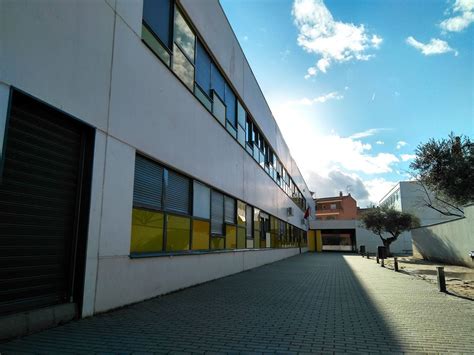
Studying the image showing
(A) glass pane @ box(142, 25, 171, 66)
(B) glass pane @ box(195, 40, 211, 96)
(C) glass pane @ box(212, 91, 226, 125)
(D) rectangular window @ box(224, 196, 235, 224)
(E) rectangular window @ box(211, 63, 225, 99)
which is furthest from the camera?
(D) rectangular window @ box(224, 196, 235, 224)

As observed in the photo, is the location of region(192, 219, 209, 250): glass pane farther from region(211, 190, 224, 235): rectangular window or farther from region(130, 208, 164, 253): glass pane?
region(130, 208, 164, 253): glass pane

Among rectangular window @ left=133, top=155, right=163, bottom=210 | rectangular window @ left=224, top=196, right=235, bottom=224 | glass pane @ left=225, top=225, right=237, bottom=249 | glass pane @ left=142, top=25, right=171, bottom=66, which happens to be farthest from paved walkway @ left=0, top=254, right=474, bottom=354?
glass pane @ left=142, top=25, right=171, bottom=66

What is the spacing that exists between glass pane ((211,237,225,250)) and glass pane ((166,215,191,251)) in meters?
2.08

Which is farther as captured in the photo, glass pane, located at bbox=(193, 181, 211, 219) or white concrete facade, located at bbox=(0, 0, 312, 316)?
glass pane, located at bbox=(193, 181, 211, 219)

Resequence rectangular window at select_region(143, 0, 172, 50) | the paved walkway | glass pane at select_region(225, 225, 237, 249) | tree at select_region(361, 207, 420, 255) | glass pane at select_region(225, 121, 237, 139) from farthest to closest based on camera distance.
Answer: tree at select_region(361, 207, 420, 255)
glass pane at select_region(225, 121, 237, 139)
glass pane at select_region(225, 225, 237, 249)
rectangular window at select_region(143, 0, 172, 50)
the paved walkway

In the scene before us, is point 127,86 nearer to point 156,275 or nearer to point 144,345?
point 156,275

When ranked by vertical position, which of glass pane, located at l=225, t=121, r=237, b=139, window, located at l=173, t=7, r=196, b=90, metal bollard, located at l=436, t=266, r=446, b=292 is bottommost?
metal bollard, located at l=436, t=266, r=446, b=292

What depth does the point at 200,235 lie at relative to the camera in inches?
420

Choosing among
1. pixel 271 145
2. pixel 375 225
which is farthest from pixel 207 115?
pixel 375 225

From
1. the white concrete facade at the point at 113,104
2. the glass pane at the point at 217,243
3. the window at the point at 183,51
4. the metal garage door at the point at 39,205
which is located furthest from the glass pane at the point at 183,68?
the glass pane at the point at 217,243

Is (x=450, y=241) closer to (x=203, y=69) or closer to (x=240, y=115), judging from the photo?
(x=240, y=115)

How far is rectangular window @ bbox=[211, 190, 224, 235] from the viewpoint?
12.0 meters

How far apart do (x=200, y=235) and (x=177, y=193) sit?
6.24 ft

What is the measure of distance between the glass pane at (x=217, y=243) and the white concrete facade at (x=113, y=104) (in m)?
0.49
